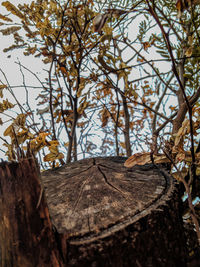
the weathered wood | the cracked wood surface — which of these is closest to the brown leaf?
the cracked wood surface

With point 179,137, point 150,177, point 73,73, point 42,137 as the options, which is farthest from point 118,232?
point 73,73

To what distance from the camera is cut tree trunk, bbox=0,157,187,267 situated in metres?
0.53

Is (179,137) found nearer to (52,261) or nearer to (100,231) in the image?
(100,231)

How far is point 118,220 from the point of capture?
1.83ft

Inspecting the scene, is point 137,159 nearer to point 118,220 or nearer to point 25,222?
point 118,220

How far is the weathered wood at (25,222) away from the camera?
1.79 ft

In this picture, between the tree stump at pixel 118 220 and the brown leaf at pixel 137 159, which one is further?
the brown leaf at pixel 137 159

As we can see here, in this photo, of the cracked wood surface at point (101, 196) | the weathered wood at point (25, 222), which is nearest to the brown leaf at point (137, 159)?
the cracked wood surface at point (101, 196)

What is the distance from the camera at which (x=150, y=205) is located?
61cm

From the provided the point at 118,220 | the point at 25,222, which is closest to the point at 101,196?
the point at 118,220

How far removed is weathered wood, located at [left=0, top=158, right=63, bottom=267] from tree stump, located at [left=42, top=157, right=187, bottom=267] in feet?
0.14

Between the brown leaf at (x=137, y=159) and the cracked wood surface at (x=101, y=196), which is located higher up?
the brown leaf at (x=137, y=159)

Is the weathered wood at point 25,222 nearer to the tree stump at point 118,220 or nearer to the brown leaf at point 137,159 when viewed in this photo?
the tree stump at point 118,220

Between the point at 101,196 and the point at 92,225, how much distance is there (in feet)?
0.42
